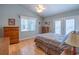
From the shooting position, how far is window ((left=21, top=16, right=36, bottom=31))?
2037 millimetres

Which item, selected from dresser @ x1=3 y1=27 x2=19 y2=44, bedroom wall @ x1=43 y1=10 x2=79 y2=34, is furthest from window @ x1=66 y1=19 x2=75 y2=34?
dresser @ x1=3 y1=27 x2=19 y2=44

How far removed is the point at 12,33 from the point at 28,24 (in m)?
0.36

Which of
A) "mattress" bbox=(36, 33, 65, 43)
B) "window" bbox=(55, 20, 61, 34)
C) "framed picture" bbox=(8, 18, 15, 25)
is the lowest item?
"mattress" bbox=(36, 33, 65, 43)

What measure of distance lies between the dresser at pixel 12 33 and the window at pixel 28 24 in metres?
0.15

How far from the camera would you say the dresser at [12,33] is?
6.69 ft

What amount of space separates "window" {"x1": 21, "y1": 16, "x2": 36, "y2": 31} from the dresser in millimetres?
150

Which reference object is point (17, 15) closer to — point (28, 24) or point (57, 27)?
point (28, 24)

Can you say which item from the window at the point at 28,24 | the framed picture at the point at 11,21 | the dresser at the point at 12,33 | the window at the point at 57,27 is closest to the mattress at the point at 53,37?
the window at the point at 57,27

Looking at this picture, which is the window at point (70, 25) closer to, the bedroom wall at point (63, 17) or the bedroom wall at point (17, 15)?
the bedroom wall at point (63, 17)

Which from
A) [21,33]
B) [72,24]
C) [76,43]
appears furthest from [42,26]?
[76,43]

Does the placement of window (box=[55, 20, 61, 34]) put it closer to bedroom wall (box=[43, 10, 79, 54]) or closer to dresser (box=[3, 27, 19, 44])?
bedroom wall (box=[43, 10, 79, 54])

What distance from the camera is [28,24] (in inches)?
81.6
